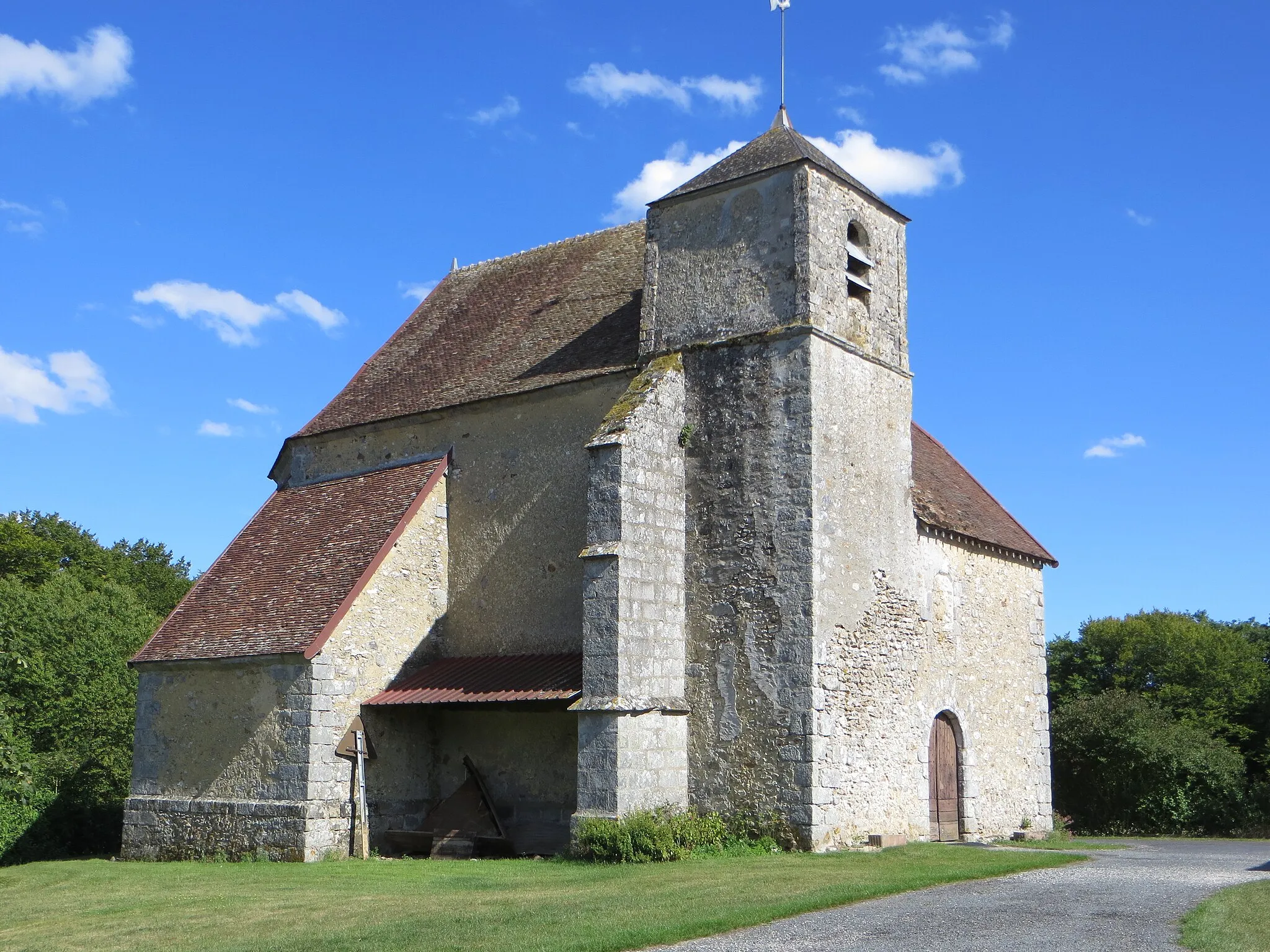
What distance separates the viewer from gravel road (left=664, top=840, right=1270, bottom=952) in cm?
796

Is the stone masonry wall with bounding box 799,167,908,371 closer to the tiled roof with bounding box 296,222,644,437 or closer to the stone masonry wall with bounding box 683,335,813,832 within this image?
the stone masonry wall with bounding box 683,335,813,832

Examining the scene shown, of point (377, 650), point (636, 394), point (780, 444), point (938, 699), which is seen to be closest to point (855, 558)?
point (780, 444)

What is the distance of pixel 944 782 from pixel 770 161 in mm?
8565

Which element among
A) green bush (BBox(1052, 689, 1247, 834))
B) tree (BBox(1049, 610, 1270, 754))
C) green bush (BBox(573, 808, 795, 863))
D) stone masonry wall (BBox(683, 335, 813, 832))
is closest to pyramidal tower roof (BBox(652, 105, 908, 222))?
stone masonry wall (BBox(683, 335, 813, 832))

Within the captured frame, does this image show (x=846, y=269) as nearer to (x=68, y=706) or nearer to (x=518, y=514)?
(x=518, y=514)

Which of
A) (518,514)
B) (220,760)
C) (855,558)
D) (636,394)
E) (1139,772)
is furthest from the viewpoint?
(1139,772)

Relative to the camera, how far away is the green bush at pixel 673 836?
13.0 m

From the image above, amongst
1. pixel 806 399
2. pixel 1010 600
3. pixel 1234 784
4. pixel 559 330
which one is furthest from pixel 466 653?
pixel 1234 784

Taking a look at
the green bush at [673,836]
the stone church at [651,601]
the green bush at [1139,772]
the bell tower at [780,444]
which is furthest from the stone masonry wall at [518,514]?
the green bush at [1139,772]

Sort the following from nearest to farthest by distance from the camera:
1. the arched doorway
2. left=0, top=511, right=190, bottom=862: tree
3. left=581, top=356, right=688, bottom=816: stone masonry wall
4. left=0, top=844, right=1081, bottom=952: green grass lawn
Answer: left=0, top=844, right=1081, bottom=952: green grass lawn → left=581, top=356, right=688, bottom=816: stone masonry wall → the arched doorway → left=0, top=511, right=190, bottom=862: tree

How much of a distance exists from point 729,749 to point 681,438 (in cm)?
387

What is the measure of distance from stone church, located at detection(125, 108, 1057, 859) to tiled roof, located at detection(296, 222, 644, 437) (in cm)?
10

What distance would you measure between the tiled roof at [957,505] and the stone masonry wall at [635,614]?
3798 millimetres

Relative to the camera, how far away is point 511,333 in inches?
734
